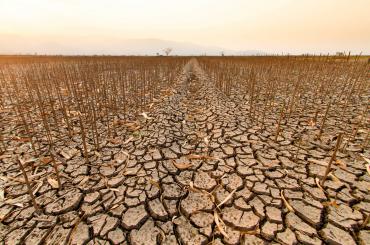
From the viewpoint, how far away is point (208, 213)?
192 centimetres

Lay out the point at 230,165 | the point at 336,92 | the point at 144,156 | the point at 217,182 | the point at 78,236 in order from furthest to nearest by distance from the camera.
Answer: the point at 336,92, the point at 144,156, the point at 230,165, the point at 217,182, the point at 78,236

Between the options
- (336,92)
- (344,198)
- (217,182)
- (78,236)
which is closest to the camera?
(78,236)

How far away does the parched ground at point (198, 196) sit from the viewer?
5.55ft

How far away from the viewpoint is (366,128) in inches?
146

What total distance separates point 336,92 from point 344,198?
6240mm

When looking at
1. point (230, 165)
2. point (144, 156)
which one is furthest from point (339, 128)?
Result: point (144, 156)

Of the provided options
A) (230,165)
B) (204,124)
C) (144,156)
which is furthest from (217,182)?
(204,124)

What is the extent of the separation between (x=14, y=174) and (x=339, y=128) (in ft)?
17.9

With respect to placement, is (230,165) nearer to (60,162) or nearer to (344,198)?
(344,198)

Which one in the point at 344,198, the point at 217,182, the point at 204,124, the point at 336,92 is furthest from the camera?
the point at 336,92

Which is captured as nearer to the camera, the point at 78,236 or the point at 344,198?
the point at 78,236

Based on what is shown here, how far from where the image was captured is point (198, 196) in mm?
2148

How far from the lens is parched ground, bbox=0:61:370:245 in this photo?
5.55ft

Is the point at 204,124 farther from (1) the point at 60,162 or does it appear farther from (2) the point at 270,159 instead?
(1) the point at 60,162
